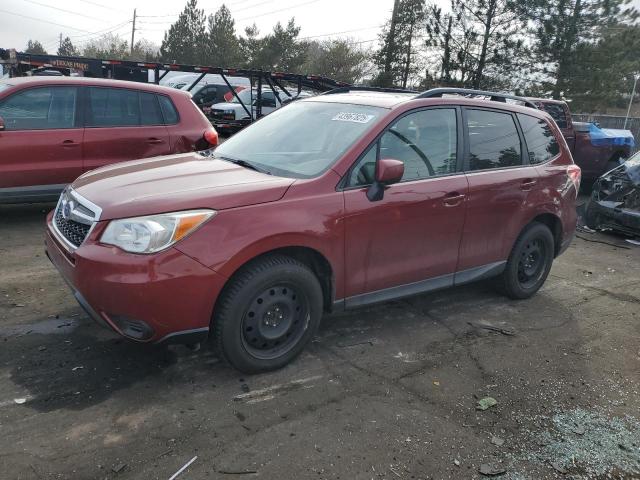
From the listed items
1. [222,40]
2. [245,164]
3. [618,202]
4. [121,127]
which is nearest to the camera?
[245,164]

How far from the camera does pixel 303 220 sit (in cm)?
336

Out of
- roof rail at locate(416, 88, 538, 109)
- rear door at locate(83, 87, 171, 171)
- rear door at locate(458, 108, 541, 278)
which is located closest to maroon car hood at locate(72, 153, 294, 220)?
roof rail at locate(416, 88, 538, 109)

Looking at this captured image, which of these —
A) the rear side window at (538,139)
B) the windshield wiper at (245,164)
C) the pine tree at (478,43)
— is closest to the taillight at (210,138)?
the windshield wiper at (245,164)

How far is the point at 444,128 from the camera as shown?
13.9ft

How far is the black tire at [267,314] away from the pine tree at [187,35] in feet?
175

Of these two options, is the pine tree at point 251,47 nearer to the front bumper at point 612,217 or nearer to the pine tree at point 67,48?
the front bumper at point 612,217

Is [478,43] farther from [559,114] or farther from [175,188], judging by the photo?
[175,188]

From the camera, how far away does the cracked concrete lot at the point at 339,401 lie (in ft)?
8.87

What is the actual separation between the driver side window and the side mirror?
0.06 metres

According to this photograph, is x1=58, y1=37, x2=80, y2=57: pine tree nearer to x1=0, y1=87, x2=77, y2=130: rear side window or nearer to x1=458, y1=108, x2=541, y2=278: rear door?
x1=0, y1=87, x2=77, y2=130: rear side window

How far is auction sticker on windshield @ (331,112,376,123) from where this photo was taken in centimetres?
386

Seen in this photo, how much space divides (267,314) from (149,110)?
15.1ft

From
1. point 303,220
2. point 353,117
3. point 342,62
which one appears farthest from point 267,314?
point 342,62

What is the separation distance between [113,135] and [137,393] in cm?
438
